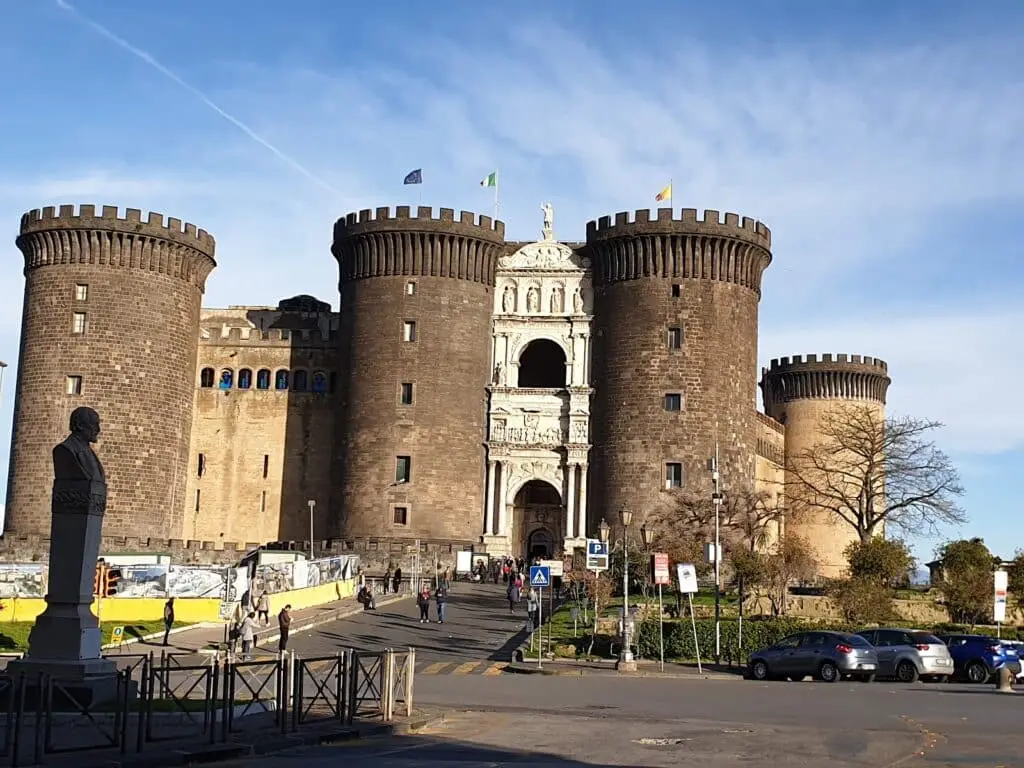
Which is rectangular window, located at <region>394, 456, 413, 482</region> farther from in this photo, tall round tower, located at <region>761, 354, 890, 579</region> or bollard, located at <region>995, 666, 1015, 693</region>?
bollard, located at <region>995, 666, 1015, 693</region>

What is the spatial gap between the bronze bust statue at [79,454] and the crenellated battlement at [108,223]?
47.9m

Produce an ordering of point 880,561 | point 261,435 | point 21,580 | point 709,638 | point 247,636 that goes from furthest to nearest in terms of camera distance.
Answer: point 261,435
point 880,561
point 21,580
point 709,638
point 247,636

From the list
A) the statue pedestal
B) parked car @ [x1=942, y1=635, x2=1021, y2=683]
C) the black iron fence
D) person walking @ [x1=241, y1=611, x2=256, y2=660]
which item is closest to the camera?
the black iron fence

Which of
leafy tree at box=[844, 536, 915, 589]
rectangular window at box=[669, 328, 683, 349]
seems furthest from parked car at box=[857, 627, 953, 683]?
rectangular window at box=[669, 328, 683, 349]

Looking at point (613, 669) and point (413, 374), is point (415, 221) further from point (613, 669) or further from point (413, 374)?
point (613, 669)

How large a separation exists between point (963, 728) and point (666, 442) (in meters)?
44.4

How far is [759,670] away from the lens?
32562 millimetres

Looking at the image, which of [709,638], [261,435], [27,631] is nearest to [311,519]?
[261,435]

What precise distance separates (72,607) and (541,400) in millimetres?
50666

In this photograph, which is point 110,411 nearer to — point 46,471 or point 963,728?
point 46,471

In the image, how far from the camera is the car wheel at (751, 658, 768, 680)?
1277 inches

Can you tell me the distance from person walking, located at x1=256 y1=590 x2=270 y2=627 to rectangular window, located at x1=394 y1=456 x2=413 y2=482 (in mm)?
24353

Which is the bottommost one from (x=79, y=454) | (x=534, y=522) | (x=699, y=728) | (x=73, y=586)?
(x=699, y=728)

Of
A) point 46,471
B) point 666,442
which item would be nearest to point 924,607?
point 666,442
